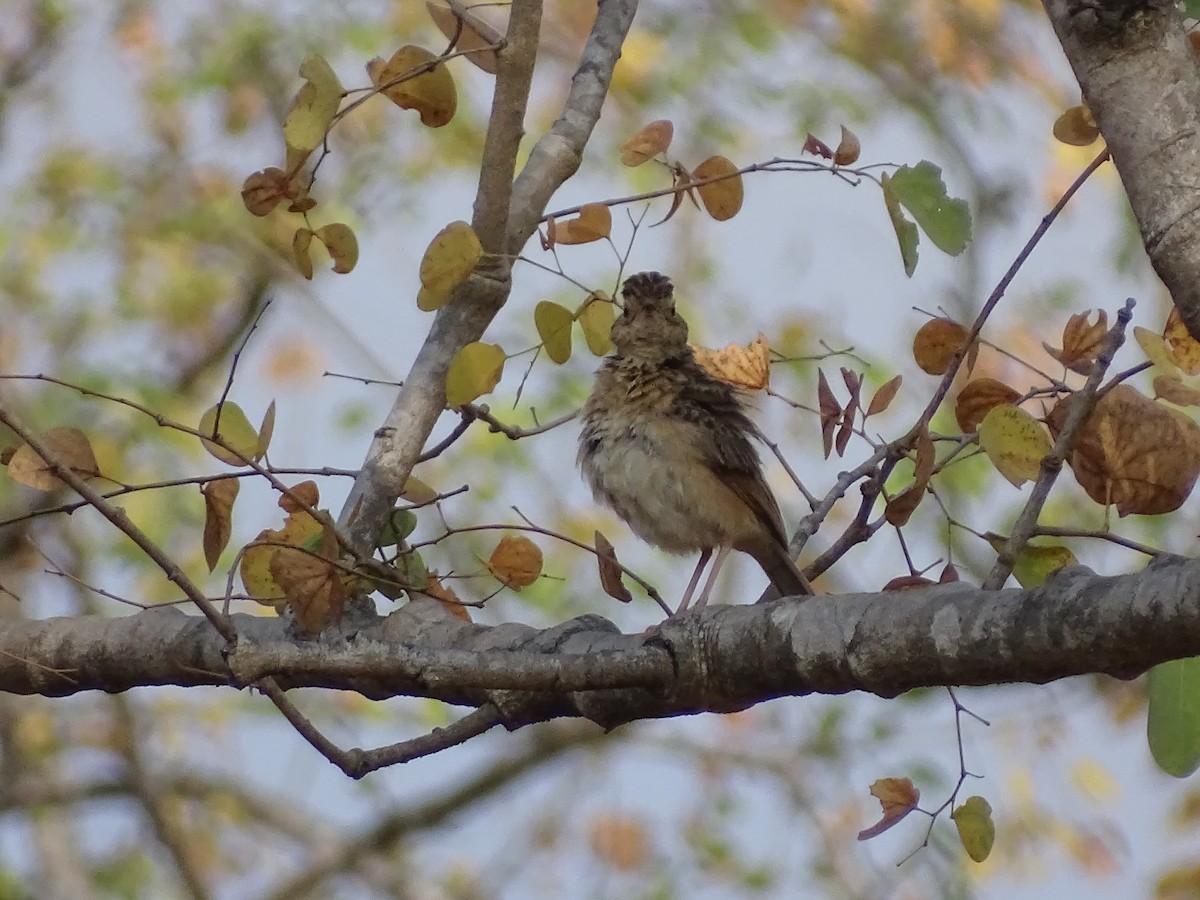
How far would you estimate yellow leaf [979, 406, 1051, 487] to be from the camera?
8.47 ft

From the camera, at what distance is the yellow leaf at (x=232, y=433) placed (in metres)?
2.71

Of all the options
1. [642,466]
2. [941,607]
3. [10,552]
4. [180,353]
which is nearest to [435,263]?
[941,607]

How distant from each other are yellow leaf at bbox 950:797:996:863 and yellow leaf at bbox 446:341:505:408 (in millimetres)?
1175

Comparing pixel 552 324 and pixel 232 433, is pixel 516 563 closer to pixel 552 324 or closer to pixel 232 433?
pixel 552 324

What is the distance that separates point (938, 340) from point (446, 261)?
0.98 m

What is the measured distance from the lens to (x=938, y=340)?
290 centimetres

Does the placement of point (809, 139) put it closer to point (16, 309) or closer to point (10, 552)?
point (10, 552)

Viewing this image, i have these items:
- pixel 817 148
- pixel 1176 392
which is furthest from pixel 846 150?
pixel 1176 392

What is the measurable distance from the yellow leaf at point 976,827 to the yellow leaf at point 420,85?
1.67 meters

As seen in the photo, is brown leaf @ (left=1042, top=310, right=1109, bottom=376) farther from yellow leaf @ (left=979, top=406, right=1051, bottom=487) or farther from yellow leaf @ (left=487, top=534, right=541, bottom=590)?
yellow leaf @ (left=487, top=534, right=541, bottom=590)

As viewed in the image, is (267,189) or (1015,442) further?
(267,189)

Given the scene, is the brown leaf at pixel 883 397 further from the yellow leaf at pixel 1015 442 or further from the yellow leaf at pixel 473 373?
the yellow leaf at pixel 473 373

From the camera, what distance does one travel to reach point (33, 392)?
8719mm

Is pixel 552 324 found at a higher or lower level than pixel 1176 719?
higher
